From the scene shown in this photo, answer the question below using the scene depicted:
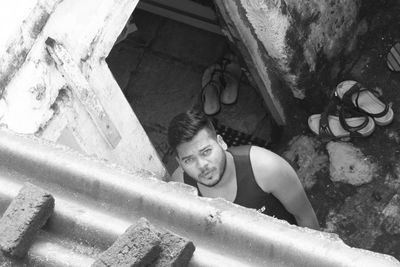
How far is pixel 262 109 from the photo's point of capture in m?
5.32

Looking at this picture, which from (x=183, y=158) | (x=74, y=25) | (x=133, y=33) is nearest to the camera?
(x=74, y=25)

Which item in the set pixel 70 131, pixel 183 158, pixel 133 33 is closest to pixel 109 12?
pixel 70 131

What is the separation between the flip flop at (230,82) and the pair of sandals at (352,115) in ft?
2.41

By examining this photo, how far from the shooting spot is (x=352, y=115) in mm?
4898

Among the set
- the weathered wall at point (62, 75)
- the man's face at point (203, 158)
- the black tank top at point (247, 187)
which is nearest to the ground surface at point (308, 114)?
the black tank top at point (247, 187)

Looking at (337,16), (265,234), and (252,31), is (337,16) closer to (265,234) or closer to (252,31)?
(252,31)

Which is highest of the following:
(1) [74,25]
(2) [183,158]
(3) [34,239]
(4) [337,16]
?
(4) [337,16]

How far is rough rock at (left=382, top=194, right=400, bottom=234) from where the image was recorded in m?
4.39

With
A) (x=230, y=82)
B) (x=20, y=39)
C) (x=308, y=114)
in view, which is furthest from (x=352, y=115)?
(x=20, y=39)

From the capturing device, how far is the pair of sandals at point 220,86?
5344 millimetres

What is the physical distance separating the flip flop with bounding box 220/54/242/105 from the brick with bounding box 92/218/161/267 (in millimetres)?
3665

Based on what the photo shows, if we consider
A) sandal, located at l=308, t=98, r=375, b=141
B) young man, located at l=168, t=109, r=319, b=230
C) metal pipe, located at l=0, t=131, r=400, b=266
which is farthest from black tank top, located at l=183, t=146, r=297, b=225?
sandal, located at l=308, t=98, r=375, b=141

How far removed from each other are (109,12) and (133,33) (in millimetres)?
2887

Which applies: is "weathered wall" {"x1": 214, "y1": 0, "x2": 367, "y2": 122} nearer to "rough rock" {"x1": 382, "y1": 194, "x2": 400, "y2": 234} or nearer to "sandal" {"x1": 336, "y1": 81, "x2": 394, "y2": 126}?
"sandal" {"x1": 336, "y1": 81, "x2": 394, "y2": 126}
